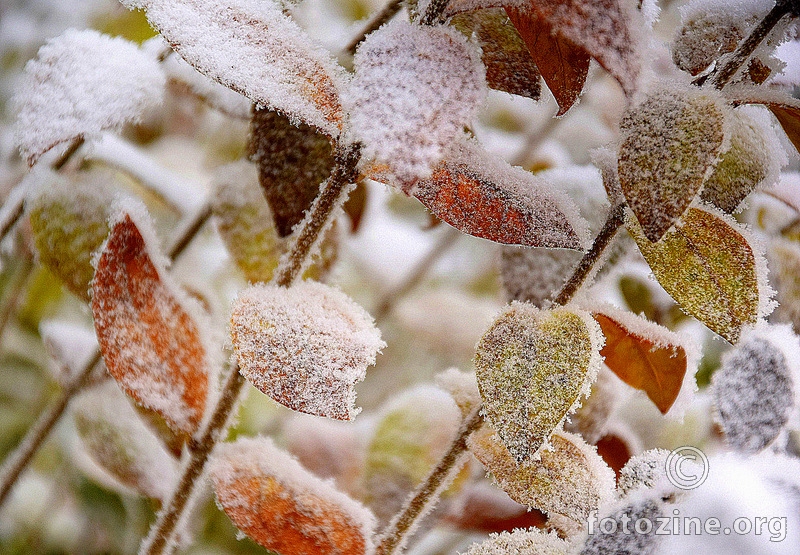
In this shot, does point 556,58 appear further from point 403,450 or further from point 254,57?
point 403,450

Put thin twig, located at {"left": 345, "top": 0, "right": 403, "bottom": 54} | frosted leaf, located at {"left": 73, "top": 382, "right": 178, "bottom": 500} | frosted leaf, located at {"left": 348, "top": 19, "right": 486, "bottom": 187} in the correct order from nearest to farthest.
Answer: frosted leaf, located at {"left": 348, "top": 19, "right": 486, "bottom": 187} → thin twig, located at {"left": 345, "top": 0, "right": 403, "bottom": 54} → frosted leaf, located at {"left": 73, "top": 382, "right": 178, "bottom": 500}

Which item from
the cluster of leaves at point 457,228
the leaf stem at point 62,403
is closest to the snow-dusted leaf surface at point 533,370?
the cluster of leaves at point 457,228

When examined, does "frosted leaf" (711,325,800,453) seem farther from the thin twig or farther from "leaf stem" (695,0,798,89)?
the thin twig

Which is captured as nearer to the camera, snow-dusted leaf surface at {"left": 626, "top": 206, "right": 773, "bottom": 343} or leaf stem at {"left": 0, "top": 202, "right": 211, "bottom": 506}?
snow-dusted leaf surface at {"left": 626, "top": 206, "right": 773, "bottom": 343}

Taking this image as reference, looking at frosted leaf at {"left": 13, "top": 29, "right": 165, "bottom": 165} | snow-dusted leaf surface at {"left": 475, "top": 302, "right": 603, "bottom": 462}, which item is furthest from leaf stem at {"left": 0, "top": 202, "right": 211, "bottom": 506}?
snow-dusted leaf surface at {"left": 475, "top": 302, "right": 603, "bottom": 462}

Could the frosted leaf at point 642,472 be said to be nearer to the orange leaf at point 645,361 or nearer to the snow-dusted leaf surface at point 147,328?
the orange leaf at point 645,361

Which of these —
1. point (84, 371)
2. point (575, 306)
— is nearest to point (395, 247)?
point (84, 371)

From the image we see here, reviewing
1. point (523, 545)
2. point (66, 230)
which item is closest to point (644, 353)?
point (523, 545)
